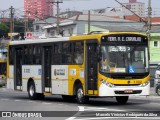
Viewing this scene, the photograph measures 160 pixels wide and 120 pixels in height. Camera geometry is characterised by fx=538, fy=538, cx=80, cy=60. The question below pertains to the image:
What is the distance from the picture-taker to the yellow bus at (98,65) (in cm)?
2233

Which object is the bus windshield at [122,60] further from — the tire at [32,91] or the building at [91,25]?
the building at [91,25]

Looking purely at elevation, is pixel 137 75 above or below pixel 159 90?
above

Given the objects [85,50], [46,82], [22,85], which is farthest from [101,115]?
[22,85]

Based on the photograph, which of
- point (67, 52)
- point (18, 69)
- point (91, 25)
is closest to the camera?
point (67, 52)

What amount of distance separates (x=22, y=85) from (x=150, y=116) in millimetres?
13331

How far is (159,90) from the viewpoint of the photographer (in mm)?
33438

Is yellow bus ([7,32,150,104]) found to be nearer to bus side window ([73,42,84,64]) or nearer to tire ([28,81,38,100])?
bus side window ([73,42,84,64])

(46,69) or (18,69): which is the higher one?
(46,69)

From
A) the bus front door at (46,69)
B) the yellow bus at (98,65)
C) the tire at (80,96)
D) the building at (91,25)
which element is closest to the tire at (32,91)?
the bus front door at (46,69)

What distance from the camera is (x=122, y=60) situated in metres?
22.4

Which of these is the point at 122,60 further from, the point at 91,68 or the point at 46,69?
the point at 46,69

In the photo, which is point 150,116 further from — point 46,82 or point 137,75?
point 46,82

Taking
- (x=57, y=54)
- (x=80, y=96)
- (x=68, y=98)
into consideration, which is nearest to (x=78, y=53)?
(x=80, y=96)

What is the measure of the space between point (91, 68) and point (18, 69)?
7.88 m
